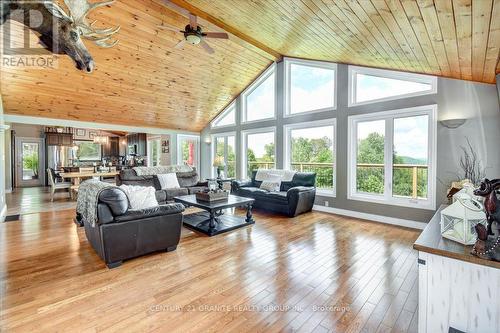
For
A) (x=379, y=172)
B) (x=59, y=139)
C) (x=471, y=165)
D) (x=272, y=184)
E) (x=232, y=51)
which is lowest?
(x=272, y=184)

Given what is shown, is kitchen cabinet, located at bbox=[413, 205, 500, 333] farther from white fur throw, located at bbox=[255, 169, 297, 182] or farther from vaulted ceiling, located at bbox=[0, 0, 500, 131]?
white fur throw, located at bbox=[255, 169, 297, 182]

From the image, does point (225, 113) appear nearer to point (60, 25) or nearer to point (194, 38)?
point (194, 38)

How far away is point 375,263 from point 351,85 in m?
3.89

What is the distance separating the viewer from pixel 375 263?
2.84 meters

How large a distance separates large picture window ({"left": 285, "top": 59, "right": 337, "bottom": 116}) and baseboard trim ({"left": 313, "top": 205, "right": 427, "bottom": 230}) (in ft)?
8.05

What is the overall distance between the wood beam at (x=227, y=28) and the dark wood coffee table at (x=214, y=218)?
315 cm

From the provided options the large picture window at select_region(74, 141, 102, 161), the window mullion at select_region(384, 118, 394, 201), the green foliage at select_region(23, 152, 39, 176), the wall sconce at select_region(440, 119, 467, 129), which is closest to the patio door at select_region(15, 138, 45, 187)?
the green foliage at select_region(23, 152, 39, 176)

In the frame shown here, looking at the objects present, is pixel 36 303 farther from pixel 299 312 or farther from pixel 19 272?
pixel 299 312

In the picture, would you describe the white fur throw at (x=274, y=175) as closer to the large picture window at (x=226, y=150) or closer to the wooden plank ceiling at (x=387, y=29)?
the large picture window at (x=226, y=150)

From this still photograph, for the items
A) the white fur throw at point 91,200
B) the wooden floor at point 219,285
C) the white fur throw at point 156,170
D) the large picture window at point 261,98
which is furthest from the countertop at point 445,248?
the white fur throw at point 156,170

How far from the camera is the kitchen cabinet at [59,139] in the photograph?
33.0ft

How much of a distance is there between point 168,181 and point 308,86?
444cm

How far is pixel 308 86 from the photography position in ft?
19.7

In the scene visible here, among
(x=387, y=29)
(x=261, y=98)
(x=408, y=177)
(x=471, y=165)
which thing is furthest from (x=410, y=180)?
(x=261, y=98)
